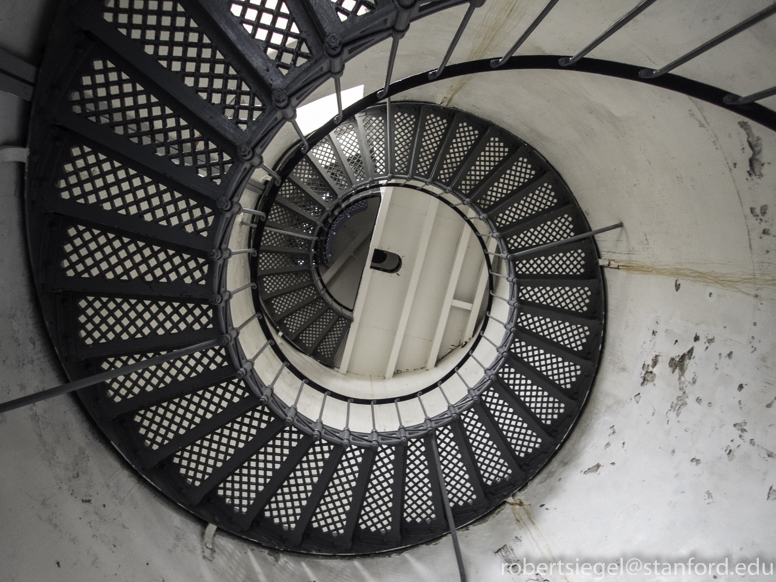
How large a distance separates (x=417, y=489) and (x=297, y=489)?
0.94 m

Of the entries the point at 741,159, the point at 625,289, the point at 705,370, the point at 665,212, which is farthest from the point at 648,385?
the point at 741,159

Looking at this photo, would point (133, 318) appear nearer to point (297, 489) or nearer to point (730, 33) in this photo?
point (297, 489)

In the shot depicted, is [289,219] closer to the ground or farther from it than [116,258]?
farther from it

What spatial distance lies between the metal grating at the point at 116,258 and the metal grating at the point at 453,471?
231cm

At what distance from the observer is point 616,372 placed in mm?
3354

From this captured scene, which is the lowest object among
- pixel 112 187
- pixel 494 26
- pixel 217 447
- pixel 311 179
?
pixel 217 447

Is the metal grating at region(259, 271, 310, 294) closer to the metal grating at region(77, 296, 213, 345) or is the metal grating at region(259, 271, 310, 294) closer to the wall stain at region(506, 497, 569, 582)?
the metal grating at region(77, 296, 213, 345)

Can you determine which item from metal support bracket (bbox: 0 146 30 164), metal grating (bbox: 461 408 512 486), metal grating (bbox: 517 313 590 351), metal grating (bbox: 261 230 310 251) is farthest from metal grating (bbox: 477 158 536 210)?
metal support bracket (bbox: 0 146 30 164)

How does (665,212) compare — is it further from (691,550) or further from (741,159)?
(691,550)

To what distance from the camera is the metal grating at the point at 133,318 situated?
2.39 metres

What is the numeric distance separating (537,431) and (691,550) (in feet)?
4.15

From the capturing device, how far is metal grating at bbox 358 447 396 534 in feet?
10.8

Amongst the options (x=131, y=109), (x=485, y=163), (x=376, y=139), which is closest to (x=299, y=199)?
(x=376, y=139)

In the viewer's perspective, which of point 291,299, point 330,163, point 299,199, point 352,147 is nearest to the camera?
point 352,147
